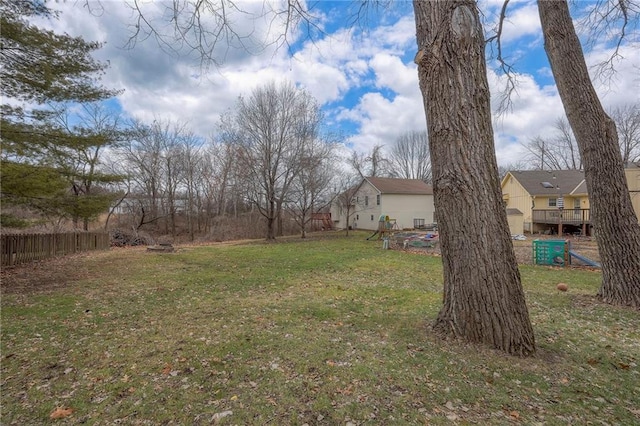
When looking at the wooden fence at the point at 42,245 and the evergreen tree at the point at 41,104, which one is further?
the wooden fence at the point at 42,245

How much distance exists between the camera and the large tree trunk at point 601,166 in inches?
178

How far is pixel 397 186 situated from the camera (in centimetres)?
2798

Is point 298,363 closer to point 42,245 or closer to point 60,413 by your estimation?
point 60,413

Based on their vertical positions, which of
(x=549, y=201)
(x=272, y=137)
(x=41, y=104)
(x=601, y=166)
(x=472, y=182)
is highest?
(x=272, y=137)

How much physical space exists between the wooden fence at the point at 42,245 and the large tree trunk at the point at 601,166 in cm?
1411

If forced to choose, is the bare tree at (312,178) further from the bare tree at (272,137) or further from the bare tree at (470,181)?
the bare tree at (470,181)

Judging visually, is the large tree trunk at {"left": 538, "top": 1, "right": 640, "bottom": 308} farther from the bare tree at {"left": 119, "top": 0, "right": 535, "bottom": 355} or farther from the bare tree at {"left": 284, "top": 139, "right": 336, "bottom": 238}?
the bare tree at {"left": 284, "top": 139, "right": 336, "bottom": 238}

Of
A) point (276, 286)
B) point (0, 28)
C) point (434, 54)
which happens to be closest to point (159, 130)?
point (0, 28)

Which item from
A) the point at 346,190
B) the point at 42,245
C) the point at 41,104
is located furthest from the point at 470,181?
the point at 346,190

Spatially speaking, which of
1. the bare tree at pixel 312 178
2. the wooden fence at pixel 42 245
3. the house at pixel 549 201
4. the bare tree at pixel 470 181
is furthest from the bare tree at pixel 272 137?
the bare tree at pixel 470 181

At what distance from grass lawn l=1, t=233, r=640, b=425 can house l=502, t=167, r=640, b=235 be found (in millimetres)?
16544

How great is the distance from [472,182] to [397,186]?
84.7ft

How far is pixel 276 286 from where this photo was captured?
6.16 meters

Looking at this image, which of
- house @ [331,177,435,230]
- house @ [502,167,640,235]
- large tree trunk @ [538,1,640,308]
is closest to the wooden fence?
large tree trunk @ [538,1,640,308]
